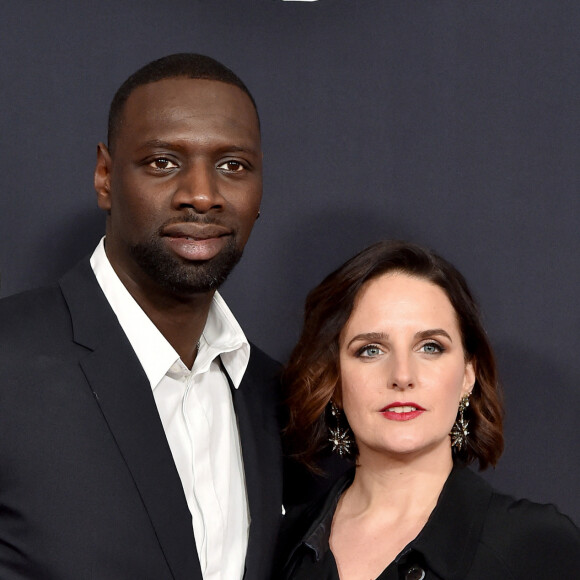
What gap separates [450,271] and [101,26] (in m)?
1.15

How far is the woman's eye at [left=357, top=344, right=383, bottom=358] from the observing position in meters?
2.12

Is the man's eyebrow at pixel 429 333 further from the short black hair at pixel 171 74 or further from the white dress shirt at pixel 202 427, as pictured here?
the short black hair at pixel 171 74

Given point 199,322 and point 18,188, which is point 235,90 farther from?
point 18,188

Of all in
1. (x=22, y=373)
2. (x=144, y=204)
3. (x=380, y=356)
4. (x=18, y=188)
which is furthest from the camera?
(x=18, y=188)

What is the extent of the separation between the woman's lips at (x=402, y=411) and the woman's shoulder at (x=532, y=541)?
0.76 ft

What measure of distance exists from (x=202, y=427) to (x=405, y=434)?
1.33 feet

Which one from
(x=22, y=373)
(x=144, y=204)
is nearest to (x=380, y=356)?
(x=144, y=204)

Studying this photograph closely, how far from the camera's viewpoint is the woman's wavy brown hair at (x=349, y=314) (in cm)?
217

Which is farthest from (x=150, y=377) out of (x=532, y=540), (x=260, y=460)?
(x=532, y=540)

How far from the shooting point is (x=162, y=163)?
199cm

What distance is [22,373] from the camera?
1841 millimetres

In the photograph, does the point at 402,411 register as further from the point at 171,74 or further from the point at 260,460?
the point at 171,74

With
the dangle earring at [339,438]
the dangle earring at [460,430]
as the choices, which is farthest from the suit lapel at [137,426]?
the dangle earring at [460,430]

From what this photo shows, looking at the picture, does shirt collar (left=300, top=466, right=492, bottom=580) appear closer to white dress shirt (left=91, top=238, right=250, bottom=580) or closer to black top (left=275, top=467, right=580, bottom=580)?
black top (left=275, top=467, right=580, bottom=580)
